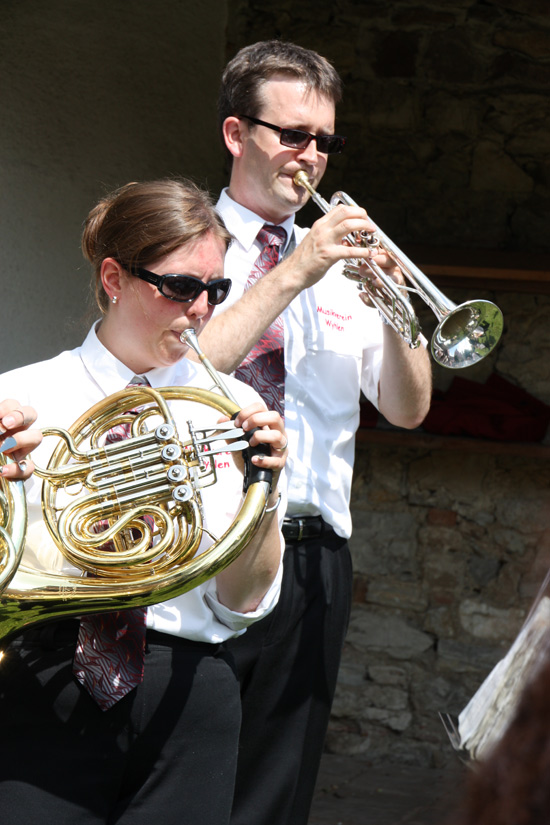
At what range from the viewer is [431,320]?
171 inches

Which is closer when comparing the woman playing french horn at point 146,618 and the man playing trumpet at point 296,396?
the woman playing french horn at point 146,618

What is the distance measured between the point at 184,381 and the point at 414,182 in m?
2.68

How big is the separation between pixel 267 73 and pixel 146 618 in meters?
1.37

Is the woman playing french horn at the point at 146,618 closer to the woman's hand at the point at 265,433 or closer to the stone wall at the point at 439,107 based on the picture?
the woman's hand at the point at 265,433

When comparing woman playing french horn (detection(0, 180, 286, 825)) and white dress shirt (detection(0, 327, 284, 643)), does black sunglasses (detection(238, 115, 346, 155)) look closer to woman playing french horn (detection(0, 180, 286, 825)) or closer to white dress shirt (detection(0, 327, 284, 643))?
woman playing french horn (detection(0, 180, 286, 825))

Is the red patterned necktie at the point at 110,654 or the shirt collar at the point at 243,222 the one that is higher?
the shirt collar at the point at 243,222

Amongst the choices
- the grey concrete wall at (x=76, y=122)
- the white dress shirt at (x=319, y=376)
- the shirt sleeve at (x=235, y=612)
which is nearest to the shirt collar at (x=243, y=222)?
the white dress shirt at (x=319, y=376)

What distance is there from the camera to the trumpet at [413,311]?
89.4 inches

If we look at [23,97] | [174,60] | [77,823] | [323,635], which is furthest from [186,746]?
[174,60]

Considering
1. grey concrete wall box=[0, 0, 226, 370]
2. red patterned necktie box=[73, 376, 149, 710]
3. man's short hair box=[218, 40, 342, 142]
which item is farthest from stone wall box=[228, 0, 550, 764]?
red patterned necktie box=[73, 376, 149, 710]

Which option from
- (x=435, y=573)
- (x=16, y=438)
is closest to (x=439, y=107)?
(x=435, y=573)

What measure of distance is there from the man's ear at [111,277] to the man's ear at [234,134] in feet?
2.40

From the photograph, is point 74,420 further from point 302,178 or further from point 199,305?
point 302,178

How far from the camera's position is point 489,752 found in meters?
0.64
